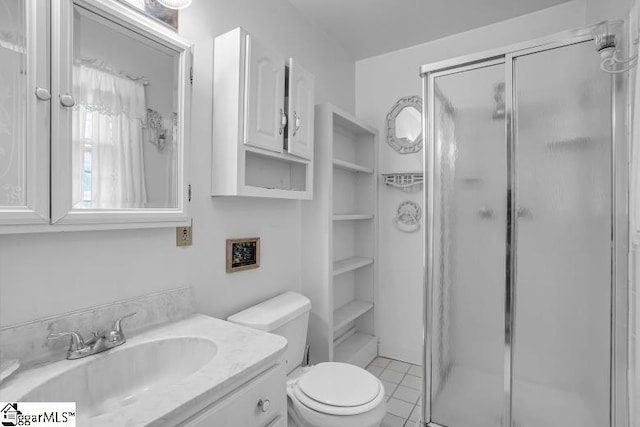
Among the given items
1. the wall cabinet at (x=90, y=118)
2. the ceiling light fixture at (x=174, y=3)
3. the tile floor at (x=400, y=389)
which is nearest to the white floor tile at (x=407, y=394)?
the tile floor at (x=400, y=389)

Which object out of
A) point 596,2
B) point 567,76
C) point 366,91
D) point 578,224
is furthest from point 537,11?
point 578,224

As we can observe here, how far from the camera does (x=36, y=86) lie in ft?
2.93

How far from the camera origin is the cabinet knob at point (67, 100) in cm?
94

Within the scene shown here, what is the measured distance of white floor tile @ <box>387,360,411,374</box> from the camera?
2443 mm

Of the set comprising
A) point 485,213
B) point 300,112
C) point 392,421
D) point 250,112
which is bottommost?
point 392,421

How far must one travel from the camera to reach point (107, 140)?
109cm

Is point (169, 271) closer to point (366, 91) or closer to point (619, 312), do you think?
point (619, 312)

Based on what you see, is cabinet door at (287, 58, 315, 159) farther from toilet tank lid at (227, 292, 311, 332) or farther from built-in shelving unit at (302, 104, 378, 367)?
toilet tank lid at (227, 292, 311, 332)

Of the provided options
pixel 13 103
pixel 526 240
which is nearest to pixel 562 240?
pixel 526 240

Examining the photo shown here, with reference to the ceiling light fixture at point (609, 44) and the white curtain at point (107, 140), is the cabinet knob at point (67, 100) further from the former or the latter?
the ceiling light fixture at point (609, 44)

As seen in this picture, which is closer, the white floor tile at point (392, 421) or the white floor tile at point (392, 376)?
the white floor tile at point (392, 421)

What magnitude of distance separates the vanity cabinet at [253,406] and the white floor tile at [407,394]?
1276mm

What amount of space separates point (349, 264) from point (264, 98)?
1351mm

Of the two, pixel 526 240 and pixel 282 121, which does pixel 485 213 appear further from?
pixel 282 121
